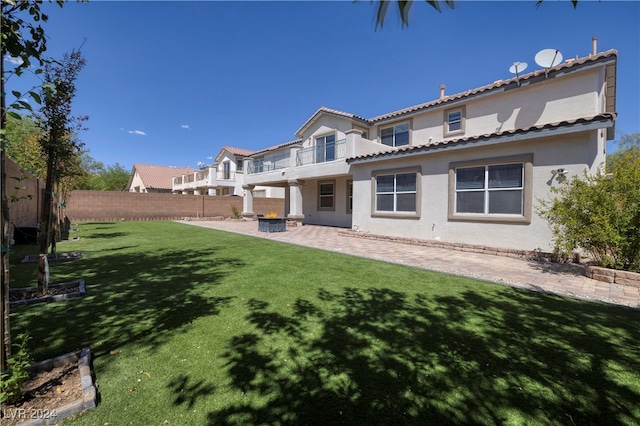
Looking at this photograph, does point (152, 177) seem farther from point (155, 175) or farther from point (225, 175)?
point (225, 175)

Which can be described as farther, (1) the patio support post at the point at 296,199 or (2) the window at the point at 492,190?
(1) the patio support post at the point at 296,199

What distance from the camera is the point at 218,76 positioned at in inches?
887

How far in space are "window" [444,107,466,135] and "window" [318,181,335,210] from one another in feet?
29.0

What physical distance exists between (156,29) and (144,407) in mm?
16398

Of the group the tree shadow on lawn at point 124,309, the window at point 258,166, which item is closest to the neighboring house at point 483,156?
the tree shadow on lawn at point 124,309

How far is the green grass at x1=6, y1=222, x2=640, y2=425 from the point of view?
2.36m

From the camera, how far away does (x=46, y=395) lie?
2.47 m

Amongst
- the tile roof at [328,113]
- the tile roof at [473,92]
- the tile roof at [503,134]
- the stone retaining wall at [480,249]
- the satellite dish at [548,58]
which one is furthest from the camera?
the tile roof at [328,113]

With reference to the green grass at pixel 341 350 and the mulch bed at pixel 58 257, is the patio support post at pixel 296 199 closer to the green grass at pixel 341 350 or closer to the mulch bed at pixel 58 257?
the mulch bed at pixel 58 257

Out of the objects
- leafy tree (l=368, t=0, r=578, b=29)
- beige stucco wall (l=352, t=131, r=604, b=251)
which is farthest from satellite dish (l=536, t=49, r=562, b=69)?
leafy tree (l=368, t=0, r=578, b=29)

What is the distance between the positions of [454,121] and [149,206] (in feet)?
89.2

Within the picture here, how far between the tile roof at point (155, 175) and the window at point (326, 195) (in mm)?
33693

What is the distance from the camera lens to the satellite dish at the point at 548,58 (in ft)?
34.9

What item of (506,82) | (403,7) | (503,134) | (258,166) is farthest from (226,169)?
(403,7)
